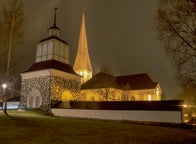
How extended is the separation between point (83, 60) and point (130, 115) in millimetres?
32559

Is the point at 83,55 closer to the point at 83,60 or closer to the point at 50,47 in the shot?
the point at 83,60

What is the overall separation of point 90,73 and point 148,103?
104 feet

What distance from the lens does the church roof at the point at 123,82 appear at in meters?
36.8

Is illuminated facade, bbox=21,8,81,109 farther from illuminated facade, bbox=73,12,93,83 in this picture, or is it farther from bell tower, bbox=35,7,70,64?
illuminated facade, bbox=73,12,93,83

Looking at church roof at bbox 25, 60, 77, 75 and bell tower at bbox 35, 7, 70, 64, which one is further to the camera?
bell tower at bbox 35, 7, 70, 64

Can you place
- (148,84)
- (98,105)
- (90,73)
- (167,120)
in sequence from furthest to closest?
1. (90,73)
2. (148,84)
3. (98,105)
4. (167,120)

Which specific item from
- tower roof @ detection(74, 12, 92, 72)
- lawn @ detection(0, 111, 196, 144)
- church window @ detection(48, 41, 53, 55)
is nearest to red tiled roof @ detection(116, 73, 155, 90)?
tower roof @ detection(74, 12, 92, 72)

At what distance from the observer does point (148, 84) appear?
131 feet

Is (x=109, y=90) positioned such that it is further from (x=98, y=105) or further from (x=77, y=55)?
(x=77, y=55)

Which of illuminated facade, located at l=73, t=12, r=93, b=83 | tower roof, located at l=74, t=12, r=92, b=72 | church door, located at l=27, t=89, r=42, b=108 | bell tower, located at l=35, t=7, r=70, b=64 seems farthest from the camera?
tower roof, located at l=74, t=12, r=92, b=72

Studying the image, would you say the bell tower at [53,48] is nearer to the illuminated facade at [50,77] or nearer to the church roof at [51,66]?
the illuminated facade at [50,77]

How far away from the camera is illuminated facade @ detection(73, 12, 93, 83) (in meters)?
49.7

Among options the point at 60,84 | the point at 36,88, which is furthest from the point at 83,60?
the point at 36,88

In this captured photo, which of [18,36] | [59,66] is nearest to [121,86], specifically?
[59,66]
